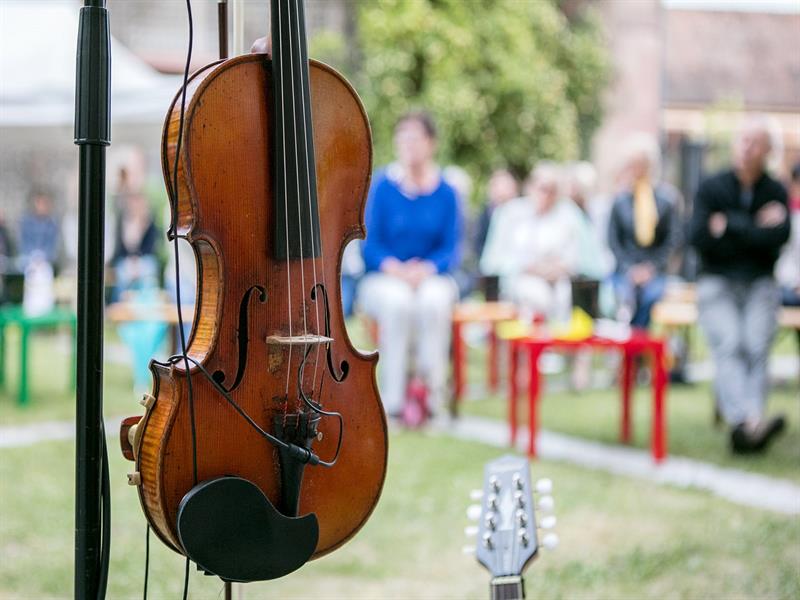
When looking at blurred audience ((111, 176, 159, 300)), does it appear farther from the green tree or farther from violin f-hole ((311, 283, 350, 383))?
the green tree

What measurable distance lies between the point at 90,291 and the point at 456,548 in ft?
7.01

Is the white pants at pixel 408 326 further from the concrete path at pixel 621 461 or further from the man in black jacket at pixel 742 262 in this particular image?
the man in black jacket at pixel 742 262

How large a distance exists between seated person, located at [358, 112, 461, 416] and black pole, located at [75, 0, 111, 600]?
13.7 ft

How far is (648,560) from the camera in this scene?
3.36 meters

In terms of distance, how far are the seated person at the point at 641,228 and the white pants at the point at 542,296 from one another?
1.76ft

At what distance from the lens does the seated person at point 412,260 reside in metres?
5.90

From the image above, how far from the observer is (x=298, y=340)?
6.54ft

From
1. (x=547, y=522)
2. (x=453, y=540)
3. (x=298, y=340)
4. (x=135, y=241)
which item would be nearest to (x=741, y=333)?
(x=453, y=540)

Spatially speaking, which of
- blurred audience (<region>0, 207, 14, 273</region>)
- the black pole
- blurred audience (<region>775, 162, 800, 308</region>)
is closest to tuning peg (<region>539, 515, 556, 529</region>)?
the black pole

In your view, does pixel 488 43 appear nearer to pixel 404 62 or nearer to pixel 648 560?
pixel 404 62

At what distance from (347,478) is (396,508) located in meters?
1.97

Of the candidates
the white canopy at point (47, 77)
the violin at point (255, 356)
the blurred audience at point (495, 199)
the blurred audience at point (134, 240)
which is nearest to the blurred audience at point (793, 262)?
the blurred audience at point (495, 199)

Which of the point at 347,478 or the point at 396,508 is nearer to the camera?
the point at 347,478

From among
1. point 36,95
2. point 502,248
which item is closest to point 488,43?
point 502,248
